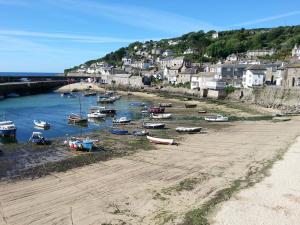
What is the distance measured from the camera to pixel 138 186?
23.7 m

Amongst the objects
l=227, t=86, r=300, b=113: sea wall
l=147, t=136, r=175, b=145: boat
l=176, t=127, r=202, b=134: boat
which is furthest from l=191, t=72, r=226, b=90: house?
l=147, t=136, r=175, b=145: boat

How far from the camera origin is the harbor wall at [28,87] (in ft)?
320

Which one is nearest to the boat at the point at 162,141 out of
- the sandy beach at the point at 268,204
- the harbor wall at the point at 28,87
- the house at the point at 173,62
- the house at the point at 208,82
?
the sandy beach at the point at 268,204

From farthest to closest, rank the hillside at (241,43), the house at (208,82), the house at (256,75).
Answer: the hillside at (241,43) → the house at (208,82) → the house at (256,75)

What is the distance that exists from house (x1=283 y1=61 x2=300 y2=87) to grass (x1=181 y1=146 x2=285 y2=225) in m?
40.8

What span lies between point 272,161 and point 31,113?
44.9m

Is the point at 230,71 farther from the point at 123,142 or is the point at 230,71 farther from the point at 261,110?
the point at 123,142

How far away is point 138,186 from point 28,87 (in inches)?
3531

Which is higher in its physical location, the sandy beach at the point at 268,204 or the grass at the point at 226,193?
the sandy beach at the point at 268,204

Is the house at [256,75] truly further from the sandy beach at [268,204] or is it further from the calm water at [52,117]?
the sandy beach at [268,204]

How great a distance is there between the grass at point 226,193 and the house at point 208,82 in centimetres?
5290

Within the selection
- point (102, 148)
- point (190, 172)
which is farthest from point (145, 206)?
point (102, 148)

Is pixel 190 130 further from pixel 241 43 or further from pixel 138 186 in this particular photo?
pixel 241 43

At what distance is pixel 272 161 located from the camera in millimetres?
28953
